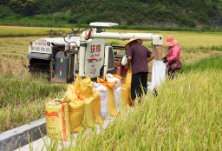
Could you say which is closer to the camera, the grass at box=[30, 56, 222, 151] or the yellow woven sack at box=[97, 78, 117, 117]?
the grass at box=[30, 56, 222, 151]

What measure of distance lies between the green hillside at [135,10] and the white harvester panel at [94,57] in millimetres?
45493

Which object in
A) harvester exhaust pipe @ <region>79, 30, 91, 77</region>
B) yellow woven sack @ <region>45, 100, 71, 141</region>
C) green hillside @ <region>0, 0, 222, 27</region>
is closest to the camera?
yellow woven sack @ <region>45, 100, 71, 141</region>

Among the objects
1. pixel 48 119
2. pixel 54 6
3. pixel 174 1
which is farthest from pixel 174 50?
pixel 174 1

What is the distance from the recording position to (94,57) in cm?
673

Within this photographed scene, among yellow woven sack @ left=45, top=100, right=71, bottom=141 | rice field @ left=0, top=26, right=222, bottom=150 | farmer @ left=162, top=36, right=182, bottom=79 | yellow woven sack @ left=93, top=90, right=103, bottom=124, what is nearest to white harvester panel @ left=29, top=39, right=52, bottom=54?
rice field @ left=0, top=26, right=222, bottom=150

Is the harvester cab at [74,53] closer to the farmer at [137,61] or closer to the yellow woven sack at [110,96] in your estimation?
the farmer at [137,61]

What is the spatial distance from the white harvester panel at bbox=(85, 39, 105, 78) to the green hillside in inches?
1791

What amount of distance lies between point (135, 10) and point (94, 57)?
206ft

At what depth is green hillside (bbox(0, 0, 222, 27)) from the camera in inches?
2264

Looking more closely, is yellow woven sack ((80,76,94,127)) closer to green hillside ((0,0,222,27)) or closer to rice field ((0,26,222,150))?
rice field ((0,26,222,150))

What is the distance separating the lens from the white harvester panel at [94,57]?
21.4 ft

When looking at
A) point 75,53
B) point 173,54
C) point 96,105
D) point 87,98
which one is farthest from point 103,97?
point 173,54

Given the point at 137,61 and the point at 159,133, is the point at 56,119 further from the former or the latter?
the point at 137,61

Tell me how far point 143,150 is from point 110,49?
538 cm
